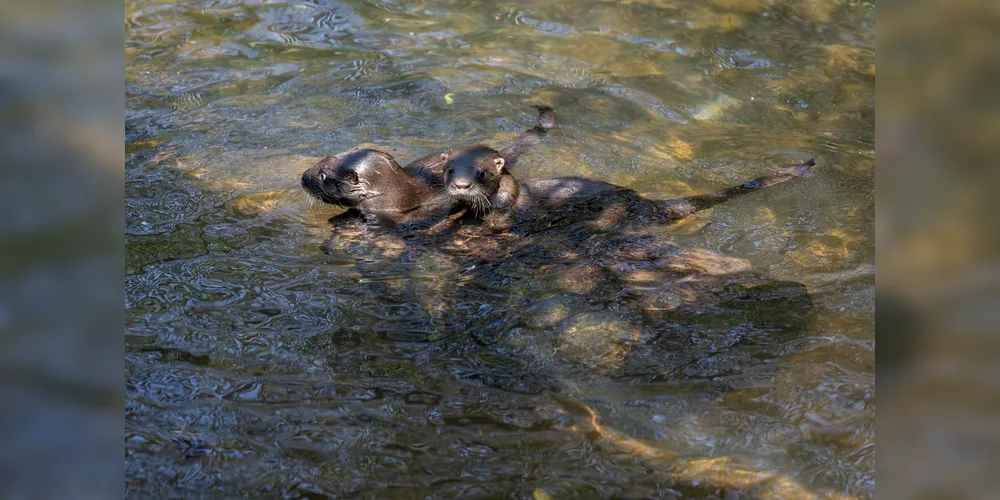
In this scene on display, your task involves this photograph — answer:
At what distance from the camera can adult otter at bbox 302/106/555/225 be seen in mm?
4691

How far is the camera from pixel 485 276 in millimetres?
4027

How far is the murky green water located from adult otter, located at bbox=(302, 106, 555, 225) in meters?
0.23

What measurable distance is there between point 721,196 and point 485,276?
170cm

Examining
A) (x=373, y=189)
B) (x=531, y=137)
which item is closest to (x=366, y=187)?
(x=373, y=189)

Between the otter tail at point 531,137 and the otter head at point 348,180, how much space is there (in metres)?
0.96

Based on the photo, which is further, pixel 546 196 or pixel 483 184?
pixel 546 196

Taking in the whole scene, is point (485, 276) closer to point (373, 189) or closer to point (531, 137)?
point (373, 189)

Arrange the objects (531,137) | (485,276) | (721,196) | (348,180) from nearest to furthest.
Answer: (485,276)
(348,180)
(721,196)
(531,137)
